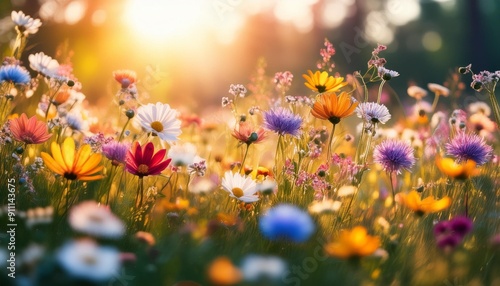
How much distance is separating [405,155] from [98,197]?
0.96 m

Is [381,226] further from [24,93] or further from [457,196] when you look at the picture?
[24,93]

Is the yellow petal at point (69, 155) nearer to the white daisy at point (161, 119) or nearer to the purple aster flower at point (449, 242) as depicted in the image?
the white daisy at point (161, 119)

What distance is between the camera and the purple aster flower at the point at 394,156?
190 centimetres

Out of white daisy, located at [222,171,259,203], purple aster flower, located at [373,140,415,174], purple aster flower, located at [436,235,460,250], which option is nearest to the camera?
purple aster flower, located at [436,235,460,250]

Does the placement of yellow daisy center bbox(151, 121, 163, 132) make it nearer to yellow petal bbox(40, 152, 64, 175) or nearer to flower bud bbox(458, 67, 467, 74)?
yellow petal bbox(40, 152, 64, 175)

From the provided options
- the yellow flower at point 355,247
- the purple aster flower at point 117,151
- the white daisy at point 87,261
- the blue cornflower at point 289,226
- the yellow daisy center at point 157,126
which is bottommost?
the white daisy at point 87,261

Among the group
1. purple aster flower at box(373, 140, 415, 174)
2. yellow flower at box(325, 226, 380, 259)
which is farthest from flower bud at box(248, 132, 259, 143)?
yellow flower at box(325, 226, 380, 259)

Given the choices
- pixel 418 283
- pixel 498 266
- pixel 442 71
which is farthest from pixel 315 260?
pixel 442 71

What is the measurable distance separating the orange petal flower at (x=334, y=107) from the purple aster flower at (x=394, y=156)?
0.53 ft

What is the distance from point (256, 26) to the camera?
15977 mm

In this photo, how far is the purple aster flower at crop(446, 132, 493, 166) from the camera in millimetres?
1983

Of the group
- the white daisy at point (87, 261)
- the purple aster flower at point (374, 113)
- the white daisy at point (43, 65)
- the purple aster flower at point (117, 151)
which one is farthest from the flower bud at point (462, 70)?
the white daisy at point (87, 261)

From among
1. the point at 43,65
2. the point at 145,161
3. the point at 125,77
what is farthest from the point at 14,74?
the point at 145,161

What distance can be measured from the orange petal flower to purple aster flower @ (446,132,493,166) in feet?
1.28
